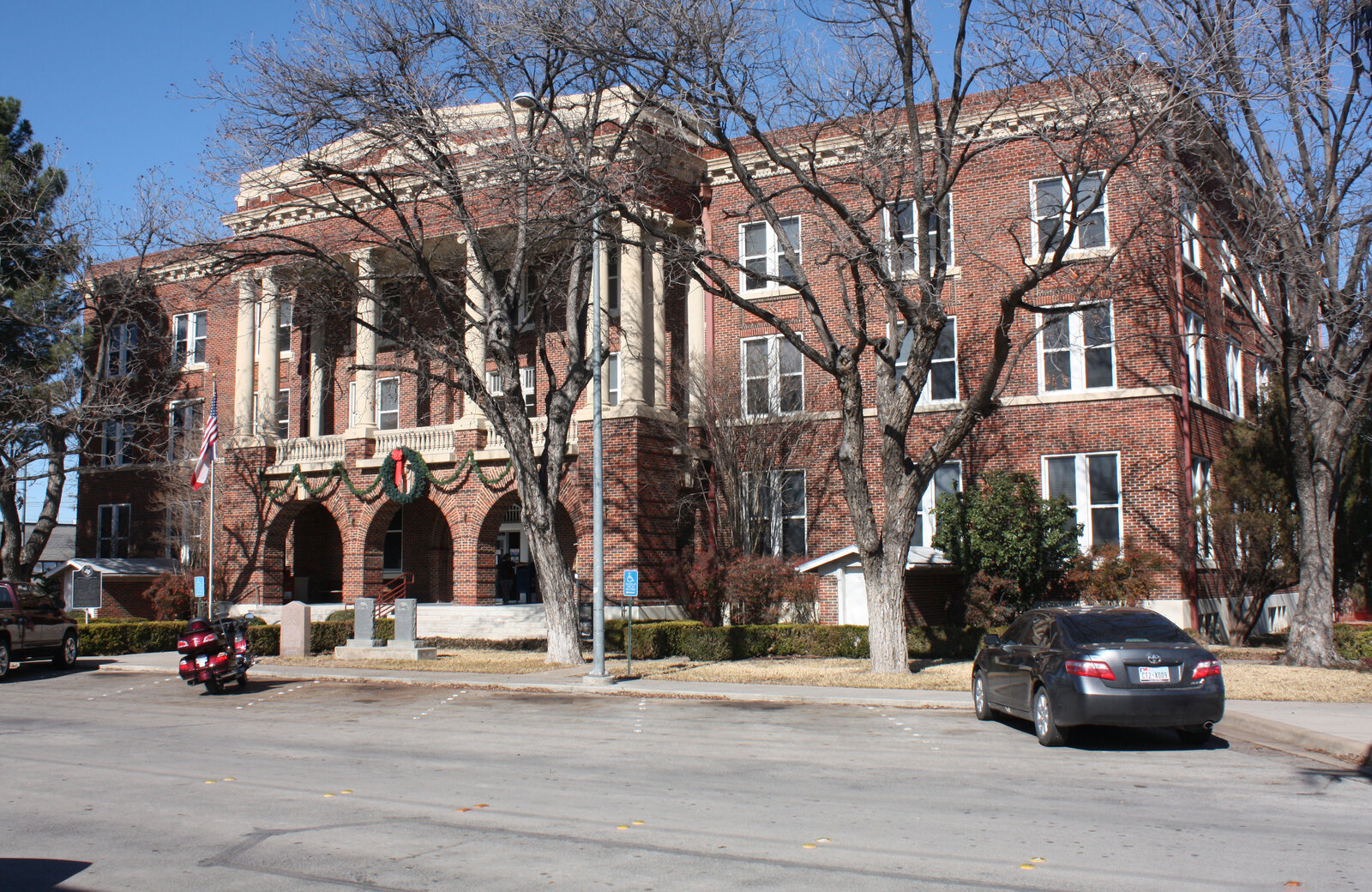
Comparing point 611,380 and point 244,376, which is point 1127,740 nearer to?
point 611,380

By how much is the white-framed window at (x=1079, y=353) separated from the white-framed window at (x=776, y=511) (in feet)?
21.0

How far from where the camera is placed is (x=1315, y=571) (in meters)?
20.0

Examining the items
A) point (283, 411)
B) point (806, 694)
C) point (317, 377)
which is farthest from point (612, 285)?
point (806, 694)

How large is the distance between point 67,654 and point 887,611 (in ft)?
58.5

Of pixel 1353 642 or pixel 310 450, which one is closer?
pixel 1353 642

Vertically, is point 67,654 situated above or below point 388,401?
below

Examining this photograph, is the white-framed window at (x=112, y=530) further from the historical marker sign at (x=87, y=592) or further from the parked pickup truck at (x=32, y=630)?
the parked pickup truck at (x=32, y=630)

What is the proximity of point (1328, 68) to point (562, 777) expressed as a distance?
17291mm

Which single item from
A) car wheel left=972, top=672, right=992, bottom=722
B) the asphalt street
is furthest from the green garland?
car wheel left=972, top=672, right=992, bottom=722

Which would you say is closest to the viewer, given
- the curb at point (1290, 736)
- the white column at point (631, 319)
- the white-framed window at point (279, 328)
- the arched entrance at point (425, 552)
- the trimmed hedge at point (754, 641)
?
the curb at point (1290, 736)

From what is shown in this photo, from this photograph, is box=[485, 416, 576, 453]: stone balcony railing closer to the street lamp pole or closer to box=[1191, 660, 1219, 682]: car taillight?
the street lamp pole

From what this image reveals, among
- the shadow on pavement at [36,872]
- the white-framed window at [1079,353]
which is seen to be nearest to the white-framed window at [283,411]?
the white-framed window at [1079,353]

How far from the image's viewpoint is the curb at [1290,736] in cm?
1088

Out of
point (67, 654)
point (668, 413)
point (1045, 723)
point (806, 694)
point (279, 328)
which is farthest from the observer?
point (279, 328)
